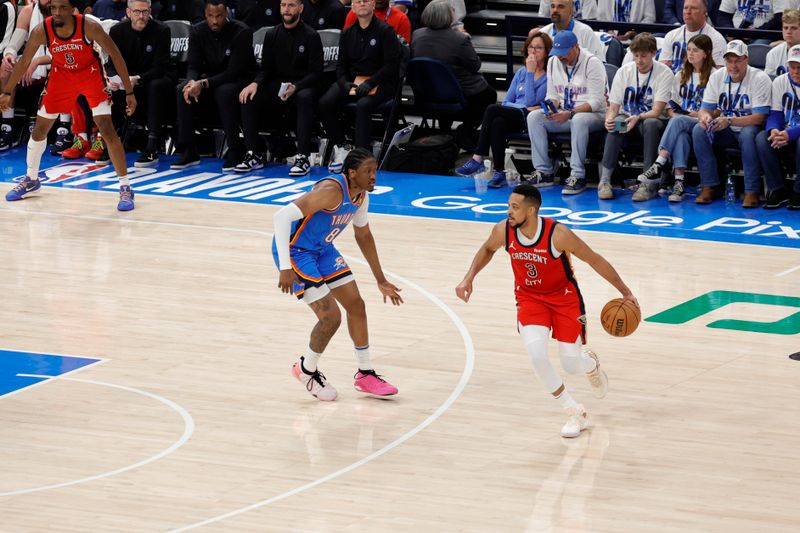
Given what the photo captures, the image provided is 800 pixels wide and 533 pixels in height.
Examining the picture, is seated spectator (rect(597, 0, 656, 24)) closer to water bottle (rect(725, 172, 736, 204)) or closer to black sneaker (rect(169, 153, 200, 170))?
water bottle (rect(725, 172, 736, 204))

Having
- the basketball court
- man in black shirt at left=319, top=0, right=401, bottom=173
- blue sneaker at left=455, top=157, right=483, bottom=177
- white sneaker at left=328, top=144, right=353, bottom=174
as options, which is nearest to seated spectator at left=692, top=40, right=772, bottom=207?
the basketball court

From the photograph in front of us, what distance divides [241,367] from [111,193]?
632 cm

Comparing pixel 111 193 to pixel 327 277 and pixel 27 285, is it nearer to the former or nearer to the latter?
pixel 27 285

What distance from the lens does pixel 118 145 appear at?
13.9m

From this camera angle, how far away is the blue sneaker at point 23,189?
14.2 m

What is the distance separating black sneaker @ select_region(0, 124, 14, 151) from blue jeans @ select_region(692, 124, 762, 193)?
8.49m

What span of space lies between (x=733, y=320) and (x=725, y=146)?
423 centimetres

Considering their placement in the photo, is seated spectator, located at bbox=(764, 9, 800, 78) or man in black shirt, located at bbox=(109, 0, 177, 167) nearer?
seated spectator, located at bbox=(764, 9, 800, 78)

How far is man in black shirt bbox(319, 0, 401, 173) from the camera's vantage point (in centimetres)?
1529

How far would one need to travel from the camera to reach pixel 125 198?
13859 millimetres

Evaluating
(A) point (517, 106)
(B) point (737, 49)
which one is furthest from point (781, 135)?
(A) point (517, 106)

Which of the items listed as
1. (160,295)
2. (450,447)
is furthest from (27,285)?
(450,447)

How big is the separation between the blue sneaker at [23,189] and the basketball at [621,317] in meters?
8.11

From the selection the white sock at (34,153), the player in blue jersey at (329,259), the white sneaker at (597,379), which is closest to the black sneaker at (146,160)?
the white sock at (34,153)
